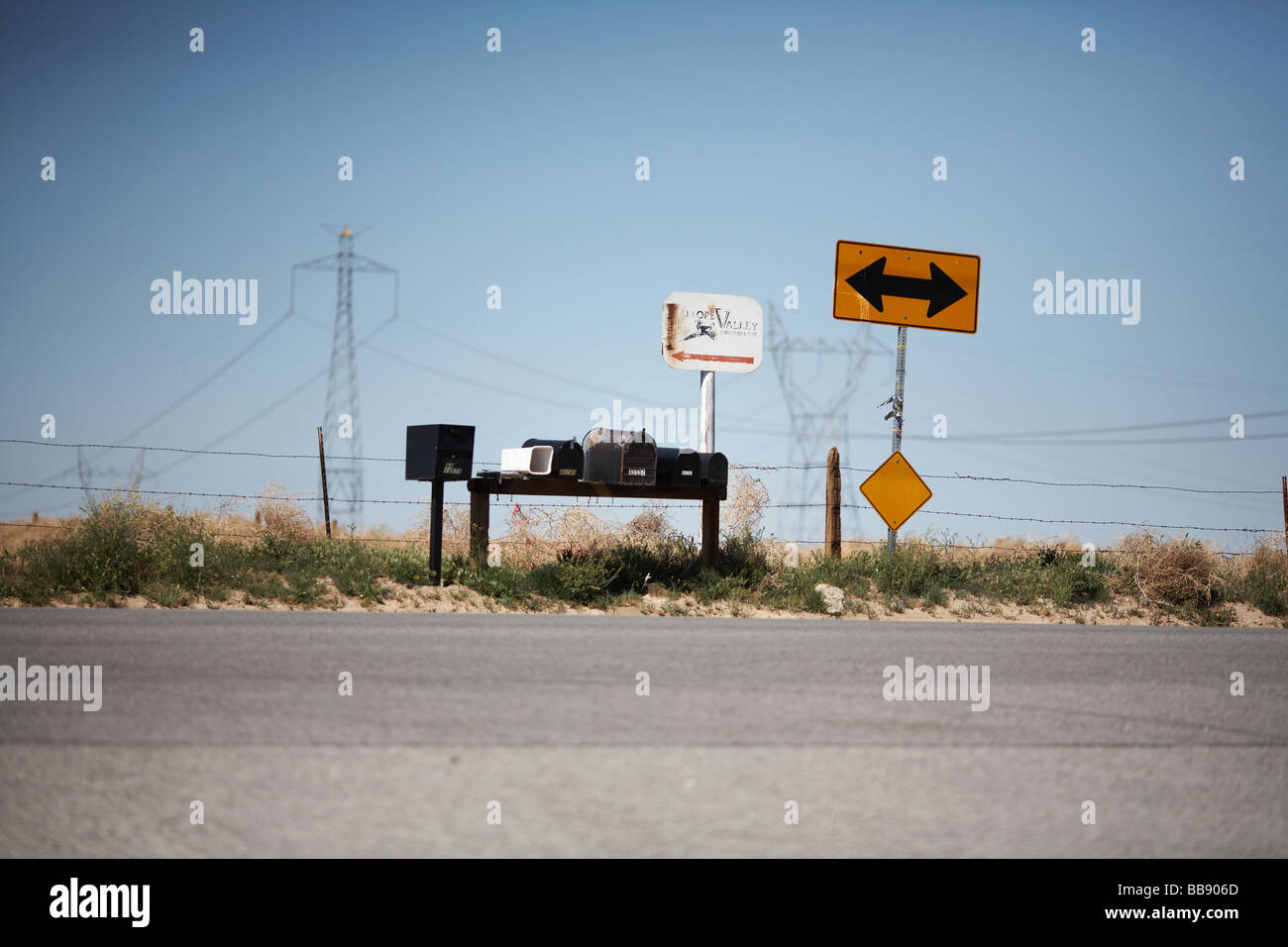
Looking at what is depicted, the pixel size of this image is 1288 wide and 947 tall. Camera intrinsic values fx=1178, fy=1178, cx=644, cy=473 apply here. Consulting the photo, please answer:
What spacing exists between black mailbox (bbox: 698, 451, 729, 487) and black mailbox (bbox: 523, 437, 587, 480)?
2035 mm

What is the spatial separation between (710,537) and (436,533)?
14.5 feet

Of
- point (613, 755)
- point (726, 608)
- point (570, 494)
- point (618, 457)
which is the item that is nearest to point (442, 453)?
point (570, 494)

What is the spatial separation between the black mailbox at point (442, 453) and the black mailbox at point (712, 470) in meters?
3.71

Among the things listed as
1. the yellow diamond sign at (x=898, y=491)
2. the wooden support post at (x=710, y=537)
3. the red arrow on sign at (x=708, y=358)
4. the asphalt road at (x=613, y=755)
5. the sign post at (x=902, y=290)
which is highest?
the sign post at (x=902, y=290)

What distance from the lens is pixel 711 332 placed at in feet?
71.6

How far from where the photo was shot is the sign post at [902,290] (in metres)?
20.7

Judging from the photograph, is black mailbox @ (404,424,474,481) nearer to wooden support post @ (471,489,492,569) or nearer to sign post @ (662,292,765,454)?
wooden support post @ (471,489,492,569)

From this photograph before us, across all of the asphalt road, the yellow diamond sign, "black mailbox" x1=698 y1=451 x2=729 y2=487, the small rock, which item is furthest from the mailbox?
the asphalt road

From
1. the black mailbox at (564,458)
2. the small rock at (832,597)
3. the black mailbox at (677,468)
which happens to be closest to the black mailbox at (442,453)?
the black mailbox at (564,458)

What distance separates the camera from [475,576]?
54.6 ft

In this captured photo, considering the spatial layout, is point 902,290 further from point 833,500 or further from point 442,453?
point 442,453

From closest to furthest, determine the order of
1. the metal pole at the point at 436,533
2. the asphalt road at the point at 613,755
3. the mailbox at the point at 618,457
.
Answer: the asphalt road at the point at 613,755, the metal pole at the point at 436,533, the mailbox at the point at 618,457

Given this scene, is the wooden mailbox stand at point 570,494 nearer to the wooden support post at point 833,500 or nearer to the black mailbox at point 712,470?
the black mailbox at point 712,470
